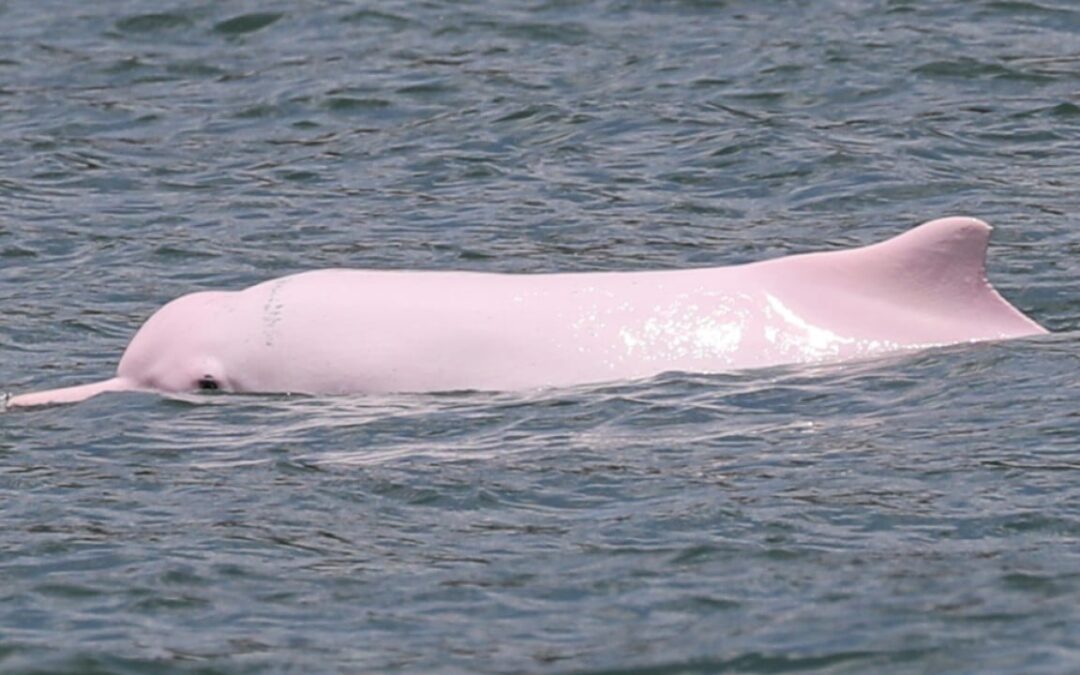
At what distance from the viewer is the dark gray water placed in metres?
9.09

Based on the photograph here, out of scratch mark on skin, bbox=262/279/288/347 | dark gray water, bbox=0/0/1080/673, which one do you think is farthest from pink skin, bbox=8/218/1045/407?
dark gray water, bbox=0/0/1080/673

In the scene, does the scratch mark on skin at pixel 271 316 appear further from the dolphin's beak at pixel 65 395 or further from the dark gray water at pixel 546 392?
the dolphin's beak at pixel 65 395

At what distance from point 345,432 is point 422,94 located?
356 inches

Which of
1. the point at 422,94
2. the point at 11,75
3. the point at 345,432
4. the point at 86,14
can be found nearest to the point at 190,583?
the point at 345,432

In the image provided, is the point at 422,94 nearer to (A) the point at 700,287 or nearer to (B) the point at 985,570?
(A) the point at 700,287

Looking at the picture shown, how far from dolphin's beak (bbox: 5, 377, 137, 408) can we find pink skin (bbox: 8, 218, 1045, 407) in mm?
11

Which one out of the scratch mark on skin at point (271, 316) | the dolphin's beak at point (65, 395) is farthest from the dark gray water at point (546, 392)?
the scratch mark on skin at point (271, 316)

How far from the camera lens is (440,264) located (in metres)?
16.4

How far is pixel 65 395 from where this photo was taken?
501 inches

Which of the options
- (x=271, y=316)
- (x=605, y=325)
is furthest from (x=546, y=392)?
(x=271, y=316)

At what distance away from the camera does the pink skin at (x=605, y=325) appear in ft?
40.8

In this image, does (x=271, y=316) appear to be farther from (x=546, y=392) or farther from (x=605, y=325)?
(x=605, y=325)

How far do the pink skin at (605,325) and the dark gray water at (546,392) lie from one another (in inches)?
7.4

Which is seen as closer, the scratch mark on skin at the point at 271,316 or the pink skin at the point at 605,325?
the pink skin at the point at 605,325
